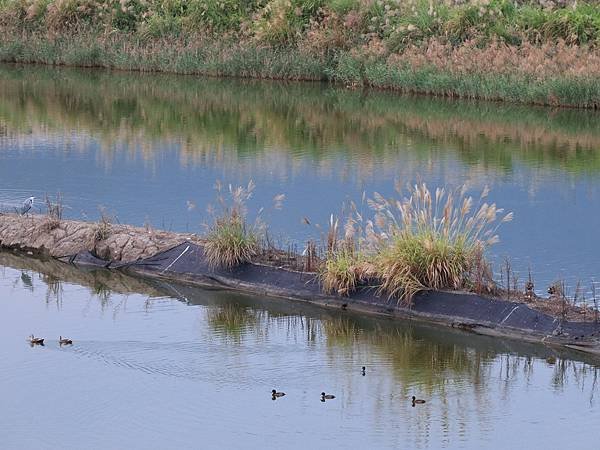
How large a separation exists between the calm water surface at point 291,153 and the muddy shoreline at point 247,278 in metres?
0.60

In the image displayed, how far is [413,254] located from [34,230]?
4244mm

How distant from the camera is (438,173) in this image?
18328 mm

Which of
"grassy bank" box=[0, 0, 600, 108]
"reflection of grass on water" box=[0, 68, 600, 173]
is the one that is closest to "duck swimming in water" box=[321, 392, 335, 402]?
"reflection of grass on water" box=[0, 68, 600, 173]

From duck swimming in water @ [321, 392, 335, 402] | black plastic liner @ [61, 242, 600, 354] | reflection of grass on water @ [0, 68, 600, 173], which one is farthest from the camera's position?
reflection of grass on water @ [0, 68, 600, 173]

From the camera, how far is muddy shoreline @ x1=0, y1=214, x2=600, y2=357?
10414 mm

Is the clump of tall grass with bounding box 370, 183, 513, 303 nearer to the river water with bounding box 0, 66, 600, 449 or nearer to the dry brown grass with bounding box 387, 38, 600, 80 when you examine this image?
the river water with bounding box 0, 66, 600, 449

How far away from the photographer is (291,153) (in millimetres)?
20359

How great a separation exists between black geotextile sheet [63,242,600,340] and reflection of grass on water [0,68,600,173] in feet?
22.1

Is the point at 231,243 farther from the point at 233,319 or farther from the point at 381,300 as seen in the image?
the point at 381,300

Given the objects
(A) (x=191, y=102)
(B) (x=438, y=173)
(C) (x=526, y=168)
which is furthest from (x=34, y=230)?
(A) (x=191, y=102)

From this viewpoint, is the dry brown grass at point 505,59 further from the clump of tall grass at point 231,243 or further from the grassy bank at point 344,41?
the clump of tall grass at point 231,243

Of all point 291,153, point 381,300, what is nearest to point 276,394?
point 381,300

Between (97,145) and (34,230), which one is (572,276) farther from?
(97,145)

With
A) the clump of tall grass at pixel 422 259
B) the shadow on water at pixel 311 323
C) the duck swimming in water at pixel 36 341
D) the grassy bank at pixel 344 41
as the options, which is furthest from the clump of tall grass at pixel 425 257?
the grassy bank at pixel 344 41
